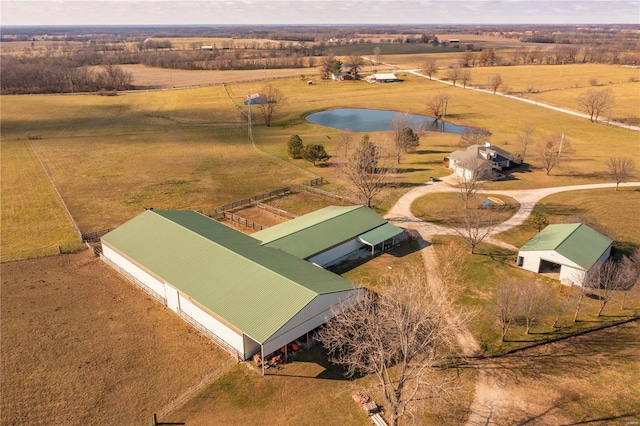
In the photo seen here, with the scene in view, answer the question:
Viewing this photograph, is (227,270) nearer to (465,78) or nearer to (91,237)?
(91,237)

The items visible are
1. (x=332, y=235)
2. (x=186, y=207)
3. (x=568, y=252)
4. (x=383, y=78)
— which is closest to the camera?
(x=568, y=252)

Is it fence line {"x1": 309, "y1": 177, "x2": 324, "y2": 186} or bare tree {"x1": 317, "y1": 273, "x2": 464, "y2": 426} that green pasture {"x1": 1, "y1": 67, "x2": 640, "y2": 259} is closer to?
fence line {"x1": 309, "y1": 177, "x2": 324, "y2": 186}

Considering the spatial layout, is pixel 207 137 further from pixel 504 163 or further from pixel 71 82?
Answer: pixel 71 82

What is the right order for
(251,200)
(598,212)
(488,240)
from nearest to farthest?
(488,240), (598,212), (251,200)

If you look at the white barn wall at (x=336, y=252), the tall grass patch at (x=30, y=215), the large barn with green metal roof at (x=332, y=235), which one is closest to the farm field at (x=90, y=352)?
the tall grass patch at (x=30, y=215)

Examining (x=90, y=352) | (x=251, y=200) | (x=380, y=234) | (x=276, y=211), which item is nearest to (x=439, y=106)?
(x=251, y=200)

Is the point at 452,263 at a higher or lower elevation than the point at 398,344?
lower
